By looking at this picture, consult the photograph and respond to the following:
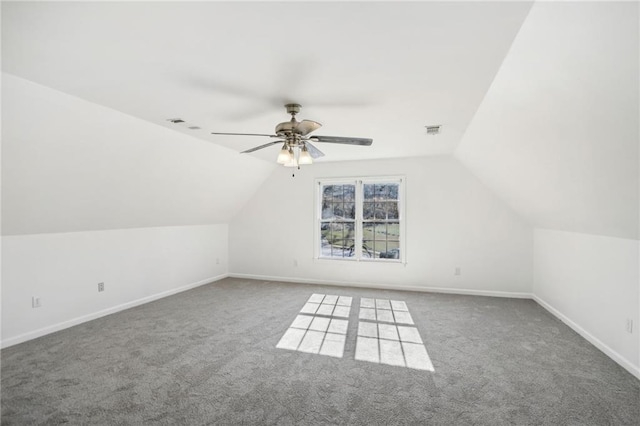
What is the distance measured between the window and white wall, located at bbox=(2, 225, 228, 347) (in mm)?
2494

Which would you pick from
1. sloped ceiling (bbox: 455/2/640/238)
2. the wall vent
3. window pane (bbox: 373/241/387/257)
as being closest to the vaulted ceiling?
sloped ceiling (bbox: 455/2/640/238)

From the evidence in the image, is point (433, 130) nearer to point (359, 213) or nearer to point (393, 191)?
point (393, 191)

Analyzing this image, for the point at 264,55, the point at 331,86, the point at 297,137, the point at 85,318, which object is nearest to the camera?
the point at 264,55

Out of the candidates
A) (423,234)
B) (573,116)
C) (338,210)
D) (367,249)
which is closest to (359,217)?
(338,210)

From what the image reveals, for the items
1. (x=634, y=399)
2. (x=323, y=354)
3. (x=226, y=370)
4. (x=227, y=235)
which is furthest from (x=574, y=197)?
(x=227, y=235)

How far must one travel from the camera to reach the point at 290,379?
2.47 meters

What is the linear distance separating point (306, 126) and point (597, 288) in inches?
A: 137

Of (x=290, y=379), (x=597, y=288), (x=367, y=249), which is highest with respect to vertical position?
(x=367, y=249)

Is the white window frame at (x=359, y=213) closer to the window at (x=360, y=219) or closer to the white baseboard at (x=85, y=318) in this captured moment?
the window at (x=360, y=219)

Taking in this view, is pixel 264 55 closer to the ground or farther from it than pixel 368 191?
farther from it

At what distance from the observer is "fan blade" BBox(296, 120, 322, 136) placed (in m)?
2.43

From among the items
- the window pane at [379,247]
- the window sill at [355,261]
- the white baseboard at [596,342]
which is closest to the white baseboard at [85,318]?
the window sill at [355,261]

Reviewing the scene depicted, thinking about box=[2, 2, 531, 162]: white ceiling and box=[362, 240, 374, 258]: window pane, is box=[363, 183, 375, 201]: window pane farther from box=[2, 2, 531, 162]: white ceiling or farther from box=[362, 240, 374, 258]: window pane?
box=[2, 2, 531, 162]: white ceiling

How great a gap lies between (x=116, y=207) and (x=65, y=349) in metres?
1.66
